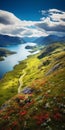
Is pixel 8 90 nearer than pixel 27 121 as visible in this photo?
No

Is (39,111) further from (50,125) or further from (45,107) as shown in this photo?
(50,125)

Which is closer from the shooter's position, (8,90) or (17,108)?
(17,108)

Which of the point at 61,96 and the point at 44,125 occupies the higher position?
the point at 61,96

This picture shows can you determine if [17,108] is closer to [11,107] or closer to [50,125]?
[11,107]

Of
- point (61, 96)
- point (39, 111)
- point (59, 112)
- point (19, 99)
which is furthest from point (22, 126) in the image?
point (19, 99)

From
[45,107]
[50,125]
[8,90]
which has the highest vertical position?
[8,90]

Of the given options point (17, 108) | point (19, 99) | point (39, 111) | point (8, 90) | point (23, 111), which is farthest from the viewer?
point (8, 90)

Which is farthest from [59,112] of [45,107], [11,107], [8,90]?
[8,90]

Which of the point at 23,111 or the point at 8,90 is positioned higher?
the point at 8,90

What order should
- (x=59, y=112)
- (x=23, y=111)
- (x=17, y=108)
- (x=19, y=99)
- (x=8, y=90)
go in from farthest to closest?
(x=8, y=90)
(x=19, y=99)
(x=17, y=108)
(x=23, y=111)
(x=59, y=112)
